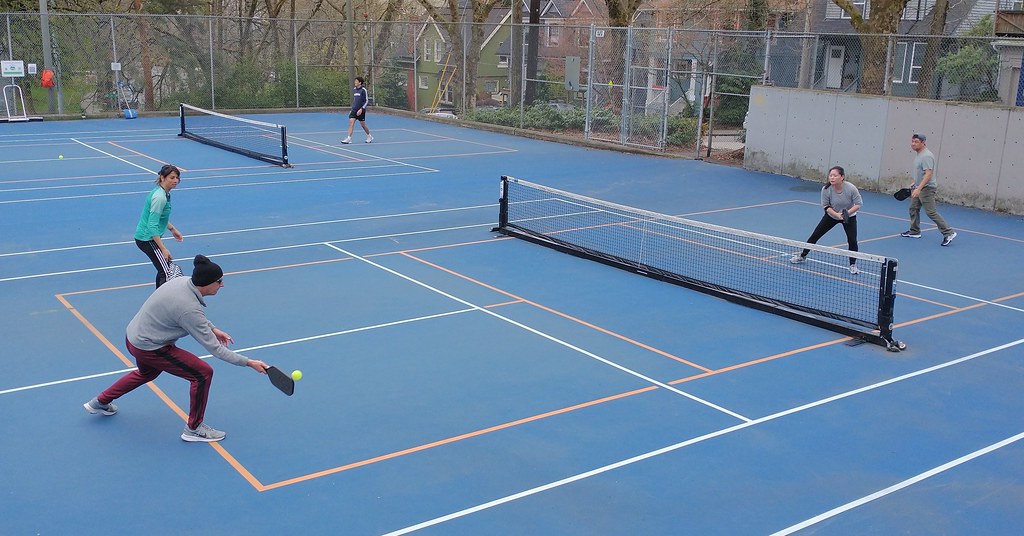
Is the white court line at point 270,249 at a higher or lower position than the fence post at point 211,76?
lower

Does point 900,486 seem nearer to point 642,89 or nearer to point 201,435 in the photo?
point 201,435

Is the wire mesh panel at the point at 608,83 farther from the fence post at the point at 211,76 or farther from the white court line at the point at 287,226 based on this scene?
the fence post at the point at 211,76

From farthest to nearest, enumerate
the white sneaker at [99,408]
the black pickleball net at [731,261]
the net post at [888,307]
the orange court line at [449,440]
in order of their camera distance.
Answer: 1. the black pickleball net at [731,261]
2. the net post at [888,307]
3. the white sneaker at [99,408]
4. the orange court line at [449,440]

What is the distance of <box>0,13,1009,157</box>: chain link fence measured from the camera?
27859 mm

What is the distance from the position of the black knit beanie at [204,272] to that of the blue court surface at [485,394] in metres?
1.50

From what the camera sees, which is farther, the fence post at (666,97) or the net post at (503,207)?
the fence post at (666,97)

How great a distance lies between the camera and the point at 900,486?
294 inches

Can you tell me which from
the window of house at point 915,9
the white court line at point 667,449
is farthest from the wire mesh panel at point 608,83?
the white court line at point 667,449

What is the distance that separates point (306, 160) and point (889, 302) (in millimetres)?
16890

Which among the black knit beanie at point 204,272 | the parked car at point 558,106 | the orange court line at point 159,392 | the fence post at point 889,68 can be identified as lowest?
the orange court line at point 159,392

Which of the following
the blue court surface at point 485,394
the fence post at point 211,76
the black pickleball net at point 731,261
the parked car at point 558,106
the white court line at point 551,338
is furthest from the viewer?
the fence post at point 211,76

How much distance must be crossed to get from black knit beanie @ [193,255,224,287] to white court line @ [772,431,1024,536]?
477cm

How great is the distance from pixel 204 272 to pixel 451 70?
34.8 metres

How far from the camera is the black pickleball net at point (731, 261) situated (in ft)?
38.2
